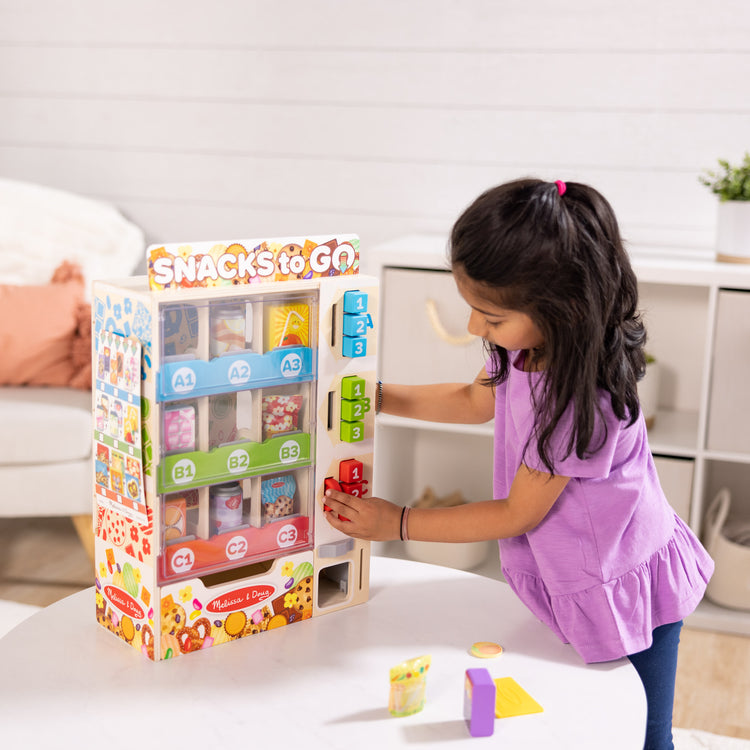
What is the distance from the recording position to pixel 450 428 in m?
2.19

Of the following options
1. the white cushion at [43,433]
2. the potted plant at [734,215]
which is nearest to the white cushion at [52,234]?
the white cushion at [43,433]

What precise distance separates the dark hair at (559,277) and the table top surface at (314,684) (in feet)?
0.71

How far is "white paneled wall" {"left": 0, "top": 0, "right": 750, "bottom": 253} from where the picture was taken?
2.13 metres

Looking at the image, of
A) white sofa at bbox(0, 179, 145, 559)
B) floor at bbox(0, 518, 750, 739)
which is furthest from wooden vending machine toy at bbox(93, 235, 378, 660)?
white sofa at bbox(0, 179, 145, 559)

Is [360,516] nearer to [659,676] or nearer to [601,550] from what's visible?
[601,550]

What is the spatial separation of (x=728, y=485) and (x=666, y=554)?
1243 mm

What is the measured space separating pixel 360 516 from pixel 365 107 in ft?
4.93

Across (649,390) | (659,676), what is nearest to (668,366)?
(649,390)

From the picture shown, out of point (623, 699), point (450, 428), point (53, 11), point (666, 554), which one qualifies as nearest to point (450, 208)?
point (450, 428)

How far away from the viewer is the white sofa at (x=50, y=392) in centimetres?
204

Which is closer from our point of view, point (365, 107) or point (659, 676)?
point (659, 676)

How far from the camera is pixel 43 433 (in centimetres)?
203

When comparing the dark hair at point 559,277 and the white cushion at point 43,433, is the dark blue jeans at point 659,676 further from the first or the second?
the white cushion at point 43,433

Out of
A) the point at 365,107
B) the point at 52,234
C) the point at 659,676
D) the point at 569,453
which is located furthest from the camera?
the point at 52,234
